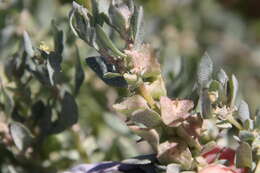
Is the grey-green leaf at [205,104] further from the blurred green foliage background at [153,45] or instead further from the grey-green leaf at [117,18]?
the blurred green foliage background at [153,45]

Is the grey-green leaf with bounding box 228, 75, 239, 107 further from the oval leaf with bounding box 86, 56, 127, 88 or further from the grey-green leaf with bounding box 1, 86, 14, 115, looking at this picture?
the grey-green leaf with bounding box 1, 86, 14, 115

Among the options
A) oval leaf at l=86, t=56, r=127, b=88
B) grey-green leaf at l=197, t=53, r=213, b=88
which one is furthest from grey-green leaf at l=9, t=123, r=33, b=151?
grey-green leaf at l=197, t=53, r=213, b=88

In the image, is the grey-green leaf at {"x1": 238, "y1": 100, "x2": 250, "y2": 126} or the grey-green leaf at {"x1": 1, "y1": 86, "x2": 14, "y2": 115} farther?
the grey-green leaf at {"x1": 1, "y1": 86, "x2": 14, "y2": 115}

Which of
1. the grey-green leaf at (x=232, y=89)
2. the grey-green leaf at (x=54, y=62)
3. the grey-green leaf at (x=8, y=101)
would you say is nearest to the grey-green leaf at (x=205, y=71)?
the grey-green leaf at (x=232, y=89)

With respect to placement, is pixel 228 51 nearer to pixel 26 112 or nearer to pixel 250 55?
pixel 250 55

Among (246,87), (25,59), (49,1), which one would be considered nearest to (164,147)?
(25,59)

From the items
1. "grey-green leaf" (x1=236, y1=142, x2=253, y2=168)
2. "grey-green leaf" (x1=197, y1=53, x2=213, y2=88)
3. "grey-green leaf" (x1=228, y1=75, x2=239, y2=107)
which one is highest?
"grey-green leaf" (x1=197, y1=53, x2=213, y2=88)
